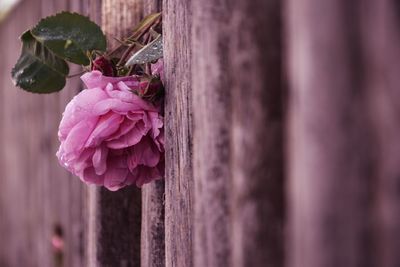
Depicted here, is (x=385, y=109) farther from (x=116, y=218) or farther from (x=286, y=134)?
(x=116, y=218)

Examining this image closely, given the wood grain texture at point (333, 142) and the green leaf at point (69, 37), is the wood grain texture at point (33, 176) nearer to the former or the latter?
the green leaf at point (69, 37)

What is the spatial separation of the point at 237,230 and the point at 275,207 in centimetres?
8

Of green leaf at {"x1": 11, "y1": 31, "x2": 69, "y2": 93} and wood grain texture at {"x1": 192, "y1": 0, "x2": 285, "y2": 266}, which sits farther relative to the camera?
green leaf at {"x1": 11, "y1": 31, "x2": 69, "y2": 93}

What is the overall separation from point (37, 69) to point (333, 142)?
89 centimetres

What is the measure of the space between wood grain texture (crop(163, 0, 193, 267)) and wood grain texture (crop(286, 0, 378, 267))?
1.31 feet

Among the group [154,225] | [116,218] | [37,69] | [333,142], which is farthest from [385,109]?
[116,218]

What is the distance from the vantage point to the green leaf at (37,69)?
1.33 metres

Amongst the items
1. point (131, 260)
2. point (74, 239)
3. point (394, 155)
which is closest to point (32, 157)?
point (74, 239)

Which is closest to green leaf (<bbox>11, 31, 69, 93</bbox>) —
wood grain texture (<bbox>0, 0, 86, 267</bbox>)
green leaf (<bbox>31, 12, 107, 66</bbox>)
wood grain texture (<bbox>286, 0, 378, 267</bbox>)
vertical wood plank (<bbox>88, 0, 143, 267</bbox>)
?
green leaf (<bbox>31, 12, 107, 66</bbox>)

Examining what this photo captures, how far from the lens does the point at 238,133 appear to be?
2.35ft

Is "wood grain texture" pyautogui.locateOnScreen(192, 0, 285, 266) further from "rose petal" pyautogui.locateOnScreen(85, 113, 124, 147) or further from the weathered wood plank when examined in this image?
the weathered wood plank

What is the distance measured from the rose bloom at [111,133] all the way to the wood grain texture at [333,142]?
19.3 inches

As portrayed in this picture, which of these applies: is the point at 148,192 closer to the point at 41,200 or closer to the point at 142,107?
the point at 142,107

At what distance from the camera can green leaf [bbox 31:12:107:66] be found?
4.15 feet
